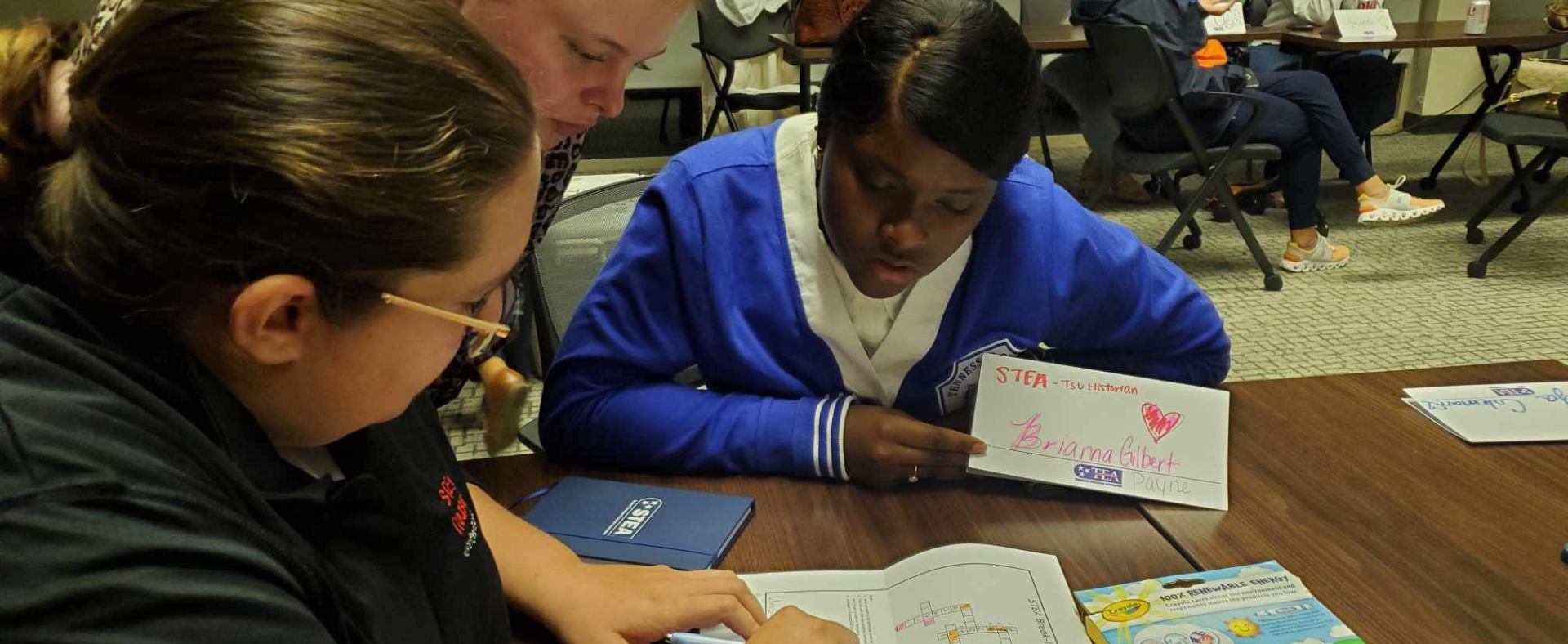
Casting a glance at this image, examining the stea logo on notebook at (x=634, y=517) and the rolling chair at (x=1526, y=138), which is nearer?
the stea logo on notebook at (x=634, y=517)

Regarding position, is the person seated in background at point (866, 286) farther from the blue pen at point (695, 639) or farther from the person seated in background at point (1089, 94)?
the person seated in background at point (1089, 94)

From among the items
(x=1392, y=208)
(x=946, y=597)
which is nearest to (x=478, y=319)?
(x=946, y=597)

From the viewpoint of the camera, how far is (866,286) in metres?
1.06

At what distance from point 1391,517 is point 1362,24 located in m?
3.56

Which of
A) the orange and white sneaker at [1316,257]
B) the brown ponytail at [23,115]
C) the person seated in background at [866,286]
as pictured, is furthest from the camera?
the orange and white sneaker at [1316,257]

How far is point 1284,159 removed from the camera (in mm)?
3520

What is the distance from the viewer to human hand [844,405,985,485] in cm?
97

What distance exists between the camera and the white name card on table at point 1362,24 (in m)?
3.77

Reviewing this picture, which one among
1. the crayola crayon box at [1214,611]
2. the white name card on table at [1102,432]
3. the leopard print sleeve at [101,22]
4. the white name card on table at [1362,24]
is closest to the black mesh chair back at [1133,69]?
the white name card on table at [1362,24]

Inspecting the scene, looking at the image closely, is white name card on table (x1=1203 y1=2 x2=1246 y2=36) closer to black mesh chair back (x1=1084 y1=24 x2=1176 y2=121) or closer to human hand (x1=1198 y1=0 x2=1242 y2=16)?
human hand (x1=1198 y1=0 x2=1242 y2=16)

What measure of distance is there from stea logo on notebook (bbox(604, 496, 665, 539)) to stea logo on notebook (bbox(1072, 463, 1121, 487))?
0.39 metres

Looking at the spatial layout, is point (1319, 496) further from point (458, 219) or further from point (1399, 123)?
point (1399, 123)

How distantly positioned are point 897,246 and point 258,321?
62cm

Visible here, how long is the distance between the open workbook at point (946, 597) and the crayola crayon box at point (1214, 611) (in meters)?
0.03
